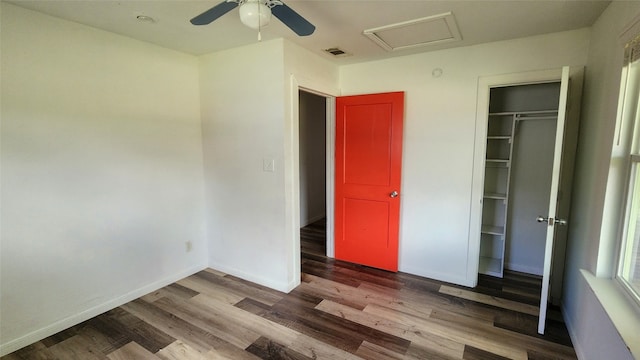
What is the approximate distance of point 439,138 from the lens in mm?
2957

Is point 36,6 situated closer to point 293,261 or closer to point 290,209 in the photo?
point 290,209

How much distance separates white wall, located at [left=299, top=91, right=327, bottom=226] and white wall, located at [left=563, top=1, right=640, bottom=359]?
3417 millimetres

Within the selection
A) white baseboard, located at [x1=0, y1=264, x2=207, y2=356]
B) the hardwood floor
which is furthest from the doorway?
white baseboard, located at [x1=0, y1=264, x2=207, y2=356]

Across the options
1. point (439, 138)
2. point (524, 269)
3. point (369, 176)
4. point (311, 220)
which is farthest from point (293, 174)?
point (524, 269)

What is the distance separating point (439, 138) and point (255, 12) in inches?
85.6

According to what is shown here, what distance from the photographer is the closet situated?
308 cm

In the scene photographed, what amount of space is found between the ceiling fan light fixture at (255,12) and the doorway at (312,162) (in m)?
3.30

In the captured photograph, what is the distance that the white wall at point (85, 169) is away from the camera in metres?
2.04

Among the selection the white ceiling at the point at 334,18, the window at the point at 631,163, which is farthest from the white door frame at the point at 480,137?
the window at the point at 631,163

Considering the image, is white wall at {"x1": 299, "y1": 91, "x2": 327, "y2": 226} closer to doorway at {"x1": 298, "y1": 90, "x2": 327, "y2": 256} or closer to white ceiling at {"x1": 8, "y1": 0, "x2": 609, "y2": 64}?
doorway at {"x1": 298, "y1": 90, "x2": 327, "y2": 256}

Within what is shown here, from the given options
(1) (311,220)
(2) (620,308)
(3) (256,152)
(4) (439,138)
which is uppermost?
(4) (439,138)

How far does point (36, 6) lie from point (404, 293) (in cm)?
358

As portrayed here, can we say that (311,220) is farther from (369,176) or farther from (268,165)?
(268,165)

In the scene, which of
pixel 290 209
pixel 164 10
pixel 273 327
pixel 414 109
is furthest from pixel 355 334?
pixel 164 10
